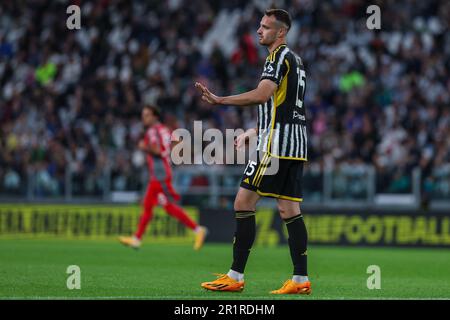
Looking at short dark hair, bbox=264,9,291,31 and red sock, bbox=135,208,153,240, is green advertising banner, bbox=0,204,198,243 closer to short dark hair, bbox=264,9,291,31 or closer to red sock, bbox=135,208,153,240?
red sock, bbox=135,208,153,240

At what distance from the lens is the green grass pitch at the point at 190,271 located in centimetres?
920

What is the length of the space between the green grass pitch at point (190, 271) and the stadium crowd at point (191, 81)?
2574mm

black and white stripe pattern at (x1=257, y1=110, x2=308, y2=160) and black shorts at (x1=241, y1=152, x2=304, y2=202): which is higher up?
black and white stripe pattern at (x1=257, y1=110, x2=308, y2=160)

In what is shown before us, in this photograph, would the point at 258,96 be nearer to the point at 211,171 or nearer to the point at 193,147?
the point at 211,171

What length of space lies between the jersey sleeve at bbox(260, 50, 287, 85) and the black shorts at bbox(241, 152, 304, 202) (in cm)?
76

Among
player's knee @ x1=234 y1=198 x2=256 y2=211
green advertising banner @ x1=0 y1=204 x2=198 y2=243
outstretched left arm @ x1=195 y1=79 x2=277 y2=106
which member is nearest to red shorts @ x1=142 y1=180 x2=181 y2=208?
green advertising banner @ x1=0 y1=204 x2=198 y2=243

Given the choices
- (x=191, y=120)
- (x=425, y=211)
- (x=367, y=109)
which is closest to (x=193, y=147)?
(x=191, y=120)

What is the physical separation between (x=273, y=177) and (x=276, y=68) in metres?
1.04

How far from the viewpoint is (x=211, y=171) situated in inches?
807

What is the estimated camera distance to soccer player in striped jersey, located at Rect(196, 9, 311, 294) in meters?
9.17

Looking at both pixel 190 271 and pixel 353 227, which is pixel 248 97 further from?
pixel 353 227

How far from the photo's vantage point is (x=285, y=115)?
30.3ft

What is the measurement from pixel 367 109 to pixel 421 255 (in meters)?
5.96

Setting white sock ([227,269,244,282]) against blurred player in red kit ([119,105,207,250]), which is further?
blurred player in red kit ([119,105,207,250])
